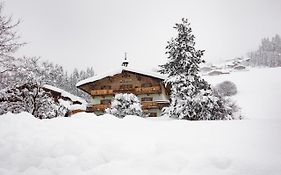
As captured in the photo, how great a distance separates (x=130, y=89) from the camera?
33719 mm

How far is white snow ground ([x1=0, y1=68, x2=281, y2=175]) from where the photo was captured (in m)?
5.20

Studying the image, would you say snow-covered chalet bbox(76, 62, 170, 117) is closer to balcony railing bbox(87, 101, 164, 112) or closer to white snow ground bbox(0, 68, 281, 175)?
balcony railing bbox(87, 101, 164, 112)

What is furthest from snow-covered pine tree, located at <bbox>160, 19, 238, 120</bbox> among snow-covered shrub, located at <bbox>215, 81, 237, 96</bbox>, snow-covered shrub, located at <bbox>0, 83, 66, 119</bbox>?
snow-covered shrub, located at <bbox>215, 81, 237, 96</bbox>

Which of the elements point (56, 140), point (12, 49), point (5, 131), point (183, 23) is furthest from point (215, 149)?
point (183, 23)

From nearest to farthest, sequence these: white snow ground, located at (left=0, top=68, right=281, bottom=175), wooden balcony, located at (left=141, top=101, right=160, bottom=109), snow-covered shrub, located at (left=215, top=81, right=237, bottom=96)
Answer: white snow ground, located at (left=0, top=68, right=281, bottom=175) → wooden balcony, located at (left=141, top=101, right=160, bottom=109) → snow-covered shrub, located at (left=215, top=81, right=237, bottom=96)

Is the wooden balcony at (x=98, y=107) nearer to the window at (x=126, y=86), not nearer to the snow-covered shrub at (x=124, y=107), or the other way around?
the window at (x=126, y=86)

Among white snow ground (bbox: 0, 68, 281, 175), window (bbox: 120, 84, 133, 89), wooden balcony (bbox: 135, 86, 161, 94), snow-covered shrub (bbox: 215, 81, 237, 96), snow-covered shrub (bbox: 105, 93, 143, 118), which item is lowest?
white snow ground (bbox: 0, 68, 281, 175)

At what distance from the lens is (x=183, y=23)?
24.0 metres

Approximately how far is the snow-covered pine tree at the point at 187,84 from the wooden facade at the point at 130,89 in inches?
332

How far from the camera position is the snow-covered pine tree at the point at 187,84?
21417mm

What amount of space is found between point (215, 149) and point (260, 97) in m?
52.4

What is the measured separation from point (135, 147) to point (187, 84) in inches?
667

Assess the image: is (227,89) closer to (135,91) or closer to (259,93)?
(259,93)

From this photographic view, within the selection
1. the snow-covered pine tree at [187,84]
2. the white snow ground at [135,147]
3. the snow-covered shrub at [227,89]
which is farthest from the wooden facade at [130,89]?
the snow-covered shrub at [227,89]
